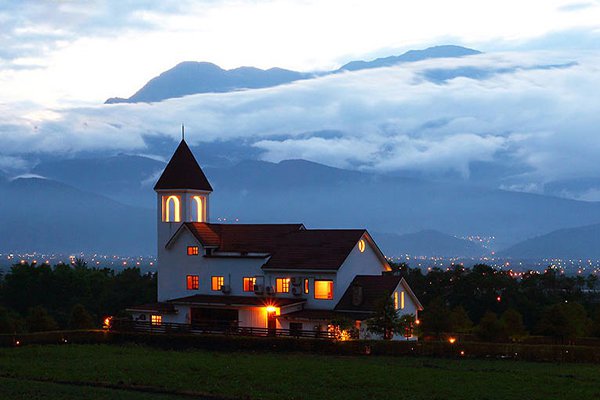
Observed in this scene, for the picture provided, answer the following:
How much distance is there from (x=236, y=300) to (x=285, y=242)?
5.31m

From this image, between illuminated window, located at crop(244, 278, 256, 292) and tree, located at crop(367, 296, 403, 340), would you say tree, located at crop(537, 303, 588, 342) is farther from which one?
illuminated window, located at crop(244, 278, 256, 292)

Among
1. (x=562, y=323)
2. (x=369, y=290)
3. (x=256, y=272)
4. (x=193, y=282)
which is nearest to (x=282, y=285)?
(x=256, y=272)

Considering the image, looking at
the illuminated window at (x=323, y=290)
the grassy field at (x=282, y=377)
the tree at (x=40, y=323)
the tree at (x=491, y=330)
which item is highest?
the illuminated window at (x=323, y=290)

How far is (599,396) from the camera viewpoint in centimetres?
2736

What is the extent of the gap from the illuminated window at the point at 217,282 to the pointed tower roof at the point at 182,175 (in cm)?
A: 711

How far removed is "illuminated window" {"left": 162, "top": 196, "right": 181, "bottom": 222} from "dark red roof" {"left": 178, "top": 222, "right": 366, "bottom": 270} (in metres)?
2.42

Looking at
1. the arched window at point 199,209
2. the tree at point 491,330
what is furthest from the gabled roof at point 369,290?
the arched window at point 199,209

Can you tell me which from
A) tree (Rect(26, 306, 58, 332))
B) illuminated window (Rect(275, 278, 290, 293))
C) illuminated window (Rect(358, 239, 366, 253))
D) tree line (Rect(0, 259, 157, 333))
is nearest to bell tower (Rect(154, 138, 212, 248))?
tree (Rect(26, 306, 58, 332))

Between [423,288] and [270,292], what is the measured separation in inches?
1013

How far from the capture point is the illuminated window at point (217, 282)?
57.1m

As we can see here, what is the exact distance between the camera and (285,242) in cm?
5641

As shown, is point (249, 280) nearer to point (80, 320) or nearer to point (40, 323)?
point (80, 320)

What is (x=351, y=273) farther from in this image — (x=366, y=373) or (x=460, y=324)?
(x=366, y=373)

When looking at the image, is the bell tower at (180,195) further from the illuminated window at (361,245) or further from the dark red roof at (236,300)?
the illuminated window at (361,245)
